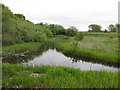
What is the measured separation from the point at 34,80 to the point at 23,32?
24168mm

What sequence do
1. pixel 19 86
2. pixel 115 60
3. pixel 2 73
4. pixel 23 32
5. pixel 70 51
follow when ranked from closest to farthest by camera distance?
pixel 19 86 → pixel 2 73 → pixel 115 60 → pixel 70 51 → pixel 23 32

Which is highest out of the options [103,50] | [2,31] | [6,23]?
[6,23]

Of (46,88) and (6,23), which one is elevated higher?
(6,23)

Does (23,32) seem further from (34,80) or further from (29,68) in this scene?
(34,80)

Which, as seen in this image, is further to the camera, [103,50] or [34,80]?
[103,50]

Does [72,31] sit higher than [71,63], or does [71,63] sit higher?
[72,31]

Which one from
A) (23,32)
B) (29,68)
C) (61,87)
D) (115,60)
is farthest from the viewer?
(23,32)

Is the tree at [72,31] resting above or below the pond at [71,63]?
above

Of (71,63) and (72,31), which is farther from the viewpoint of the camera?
(72,31)

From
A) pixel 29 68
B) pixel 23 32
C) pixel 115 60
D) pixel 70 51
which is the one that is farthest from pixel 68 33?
pixel 29 68

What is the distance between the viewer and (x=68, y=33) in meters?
68.7

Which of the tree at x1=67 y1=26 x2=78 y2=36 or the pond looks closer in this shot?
the pond

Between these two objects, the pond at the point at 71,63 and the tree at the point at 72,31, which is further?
the tree at the point at 72,31

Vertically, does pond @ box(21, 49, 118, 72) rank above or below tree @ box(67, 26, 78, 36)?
below
